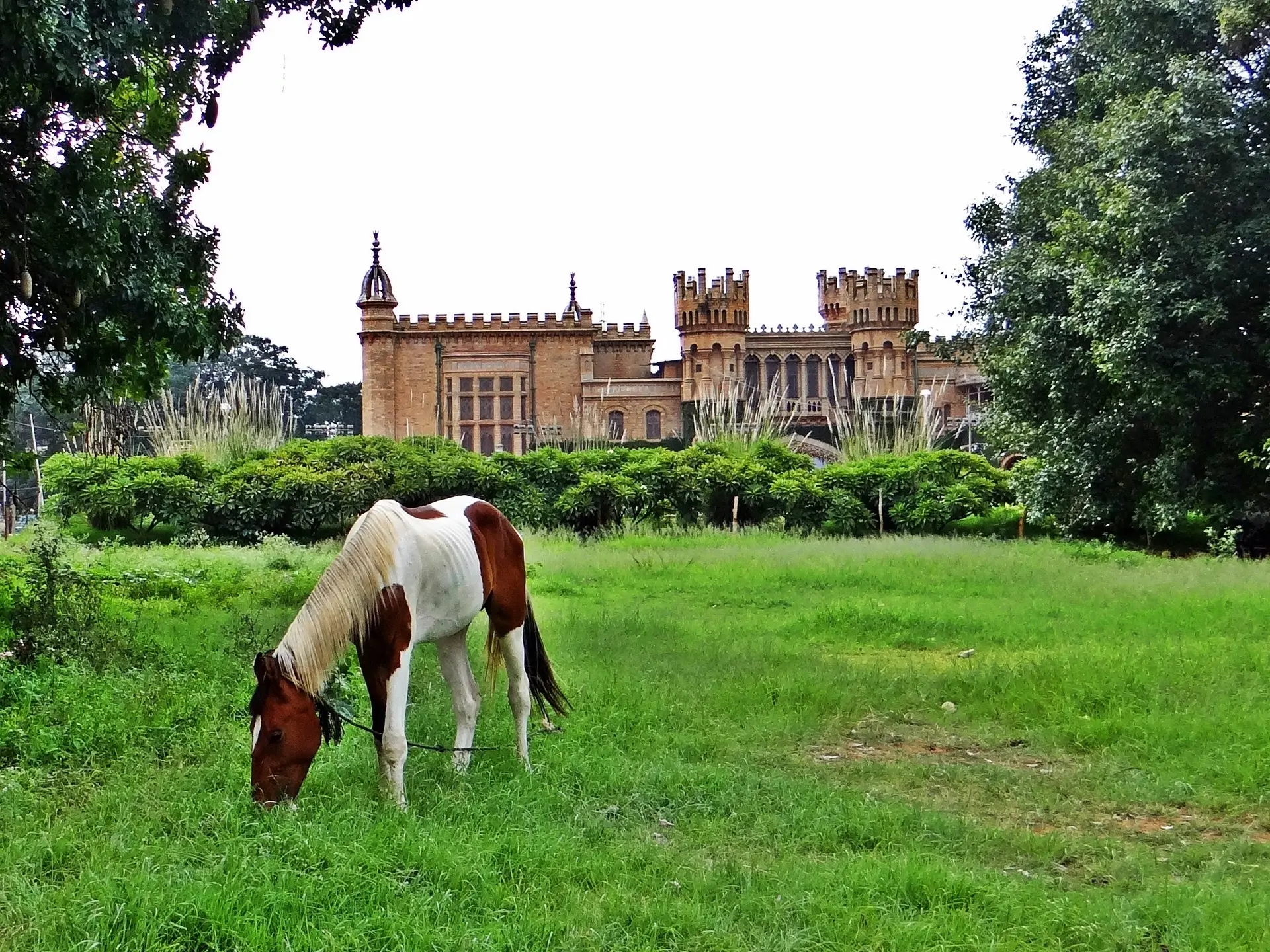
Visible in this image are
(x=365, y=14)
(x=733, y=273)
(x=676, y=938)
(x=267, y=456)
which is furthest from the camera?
(x=733, y=273)

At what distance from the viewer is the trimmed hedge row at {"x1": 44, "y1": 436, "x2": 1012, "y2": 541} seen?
55.4ft

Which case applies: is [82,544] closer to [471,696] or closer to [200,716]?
[200,716]

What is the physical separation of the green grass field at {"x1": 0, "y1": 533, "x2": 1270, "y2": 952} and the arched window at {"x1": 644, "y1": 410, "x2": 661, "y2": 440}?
24981 millimetres

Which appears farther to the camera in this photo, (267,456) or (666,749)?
(267,456)

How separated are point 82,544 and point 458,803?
13.5m

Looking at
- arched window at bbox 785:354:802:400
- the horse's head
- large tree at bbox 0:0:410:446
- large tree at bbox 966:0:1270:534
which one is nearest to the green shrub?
large tree at bbox 966:0:1270:534

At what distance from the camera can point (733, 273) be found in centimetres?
3441

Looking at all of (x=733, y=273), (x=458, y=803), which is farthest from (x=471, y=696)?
(x=733, y=273)

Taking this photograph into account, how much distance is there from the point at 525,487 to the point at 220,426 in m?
7.19

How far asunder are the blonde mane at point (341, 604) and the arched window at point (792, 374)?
32.1 metres

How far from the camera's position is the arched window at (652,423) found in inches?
1326

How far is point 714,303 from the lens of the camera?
34.1 meters

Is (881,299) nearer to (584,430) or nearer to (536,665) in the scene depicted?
(584,430)

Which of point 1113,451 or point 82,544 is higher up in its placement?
point 1113,451
